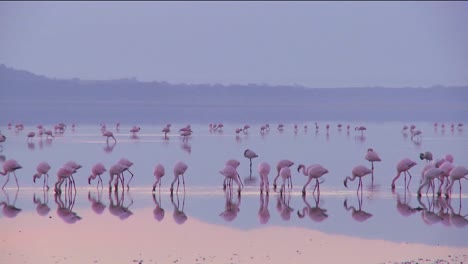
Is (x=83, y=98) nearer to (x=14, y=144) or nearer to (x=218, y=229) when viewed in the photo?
(x=14, y=144)

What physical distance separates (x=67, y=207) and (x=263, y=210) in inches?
131

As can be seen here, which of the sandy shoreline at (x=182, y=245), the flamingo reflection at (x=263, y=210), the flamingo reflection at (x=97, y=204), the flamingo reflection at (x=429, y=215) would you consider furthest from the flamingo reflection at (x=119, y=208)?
the flamingo reflection at (x=429, y=215)

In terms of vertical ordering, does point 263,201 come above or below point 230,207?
above

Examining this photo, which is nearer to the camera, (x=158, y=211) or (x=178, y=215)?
(x=178, y=215)

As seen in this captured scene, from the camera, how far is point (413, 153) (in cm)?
2466

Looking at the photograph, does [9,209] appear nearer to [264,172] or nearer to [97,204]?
[97,204]

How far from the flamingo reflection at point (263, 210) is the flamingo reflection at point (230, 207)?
399 mm

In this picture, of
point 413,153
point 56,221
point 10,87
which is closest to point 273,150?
point 413,153

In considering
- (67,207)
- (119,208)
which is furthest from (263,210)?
(67,207)

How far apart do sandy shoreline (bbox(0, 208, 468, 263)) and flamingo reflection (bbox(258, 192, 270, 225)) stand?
712 mm

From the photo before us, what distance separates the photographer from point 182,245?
10.9m

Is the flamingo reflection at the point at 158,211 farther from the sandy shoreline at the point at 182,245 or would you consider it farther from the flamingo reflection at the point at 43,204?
the flamingo reflection at the point at 43,204

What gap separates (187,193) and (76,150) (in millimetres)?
11104

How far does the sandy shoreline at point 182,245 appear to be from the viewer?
10039mm
